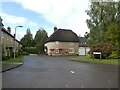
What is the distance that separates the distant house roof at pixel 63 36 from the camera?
266 ft

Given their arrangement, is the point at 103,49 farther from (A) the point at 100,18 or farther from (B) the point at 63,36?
(B) the point at 63,36

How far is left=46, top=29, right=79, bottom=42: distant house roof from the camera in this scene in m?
81.0

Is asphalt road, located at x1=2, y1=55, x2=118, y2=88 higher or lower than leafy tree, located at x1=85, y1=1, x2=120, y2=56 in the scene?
lower

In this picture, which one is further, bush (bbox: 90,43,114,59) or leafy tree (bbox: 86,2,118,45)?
leafy tree (bbox: 86,2,118,45)

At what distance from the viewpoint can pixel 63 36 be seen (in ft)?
271

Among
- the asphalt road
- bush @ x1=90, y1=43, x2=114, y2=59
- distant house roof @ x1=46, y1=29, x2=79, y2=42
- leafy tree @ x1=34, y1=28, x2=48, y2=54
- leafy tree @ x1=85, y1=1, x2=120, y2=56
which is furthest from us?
leafy tree @ x1=34, y1=28, x2=48, y2=54

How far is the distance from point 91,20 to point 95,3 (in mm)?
3917

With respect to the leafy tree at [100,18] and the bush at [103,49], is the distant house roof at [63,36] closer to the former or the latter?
the leafy tree at [100,18]

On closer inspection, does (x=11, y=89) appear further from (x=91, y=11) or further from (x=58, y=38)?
(x=58, y=38)

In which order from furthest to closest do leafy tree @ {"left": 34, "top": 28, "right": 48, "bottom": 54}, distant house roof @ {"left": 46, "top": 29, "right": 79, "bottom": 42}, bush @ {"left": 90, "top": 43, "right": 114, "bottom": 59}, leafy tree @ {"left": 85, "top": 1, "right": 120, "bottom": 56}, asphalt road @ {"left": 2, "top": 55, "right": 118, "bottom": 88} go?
leafy tree @ {"left": 34, "top": 28, "right": 48, "bottom": 54} → distant house roof @ {"left": 46, "top": 29, "right": 79, "bottom": 42} → leafy tree @ {"left": 85, "top": 1, "right": 120, "bottom": 56} → bush @ {"left": 90, "top": 43, "right": 114, "bottom": 59} → asphalt road @ {"left": 2, "top": 55, "right": 118, "bottom": 88}

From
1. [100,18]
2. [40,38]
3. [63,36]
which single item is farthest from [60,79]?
[40,38]

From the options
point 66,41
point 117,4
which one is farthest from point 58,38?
point 117,4

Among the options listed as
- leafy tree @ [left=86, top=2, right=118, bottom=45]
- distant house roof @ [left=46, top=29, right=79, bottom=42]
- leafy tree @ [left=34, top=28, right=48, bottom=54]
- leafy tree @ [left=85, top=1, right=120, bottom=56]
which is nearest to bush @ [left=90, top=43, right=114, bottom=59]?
leafy tree @ [left=85, top=1, right=120, bottom=56]

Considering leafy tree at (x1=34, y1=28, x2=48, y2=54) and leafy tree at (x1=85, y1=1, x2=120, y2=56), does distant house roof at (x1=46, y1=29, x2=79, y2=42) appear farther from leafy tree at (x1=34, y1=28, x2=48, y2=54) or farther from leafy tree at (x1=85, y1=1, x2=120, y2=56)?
leafy tree at (x1=85, y1=1, x2=120, y2=56)
